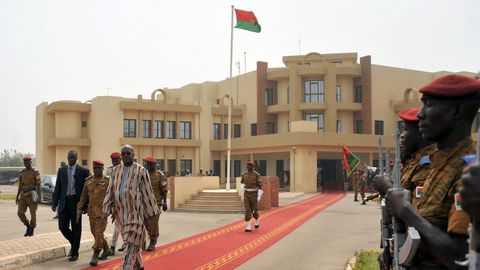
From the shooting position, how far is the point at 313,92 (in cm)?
4394

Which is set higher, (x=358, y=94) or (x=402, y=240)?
(x=358, y=94)

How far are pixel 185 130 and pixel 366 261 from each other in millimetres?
36644

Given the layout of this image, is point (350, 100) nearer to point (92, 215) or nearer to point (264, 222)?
point (264, 222)

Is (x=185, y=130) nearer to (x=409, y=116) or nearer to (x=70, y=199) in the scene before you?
(x=70, y=199)

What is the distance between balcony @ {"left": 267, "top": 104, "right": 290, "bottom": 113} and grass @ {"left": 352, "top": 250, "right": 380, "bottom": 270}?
3497 centimetres

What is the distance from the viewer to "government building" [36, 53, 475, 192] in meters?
41.2

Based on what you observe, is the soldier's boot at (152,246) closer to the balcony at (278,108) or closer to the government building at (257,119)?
the government building at (257,119)

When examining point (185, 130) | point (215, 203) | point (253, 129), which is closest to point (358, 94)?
point (253, 129)

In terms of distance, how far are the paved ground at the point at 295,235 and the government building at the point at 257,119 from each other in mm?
20022

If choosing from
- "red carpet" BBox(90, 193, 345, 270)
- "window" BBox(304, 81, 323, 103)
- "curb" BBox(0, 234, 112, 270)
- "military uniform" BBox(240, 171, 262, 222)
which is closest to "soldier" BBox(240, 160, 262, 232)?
"military uniform" BBox(240, 171, 262, 222)

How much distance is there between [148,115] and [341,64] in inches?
708

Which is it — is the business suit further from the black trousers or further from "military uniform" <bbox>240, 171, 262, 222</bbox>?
"military uniform" <bbox>240, 171, 262, 222</bbox>

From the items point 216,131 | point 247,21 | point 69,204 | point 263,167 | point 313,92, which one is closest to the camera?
point 69,204

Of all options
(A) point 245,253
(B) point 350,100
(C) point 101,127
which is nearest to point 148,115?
(C) point 101,127
